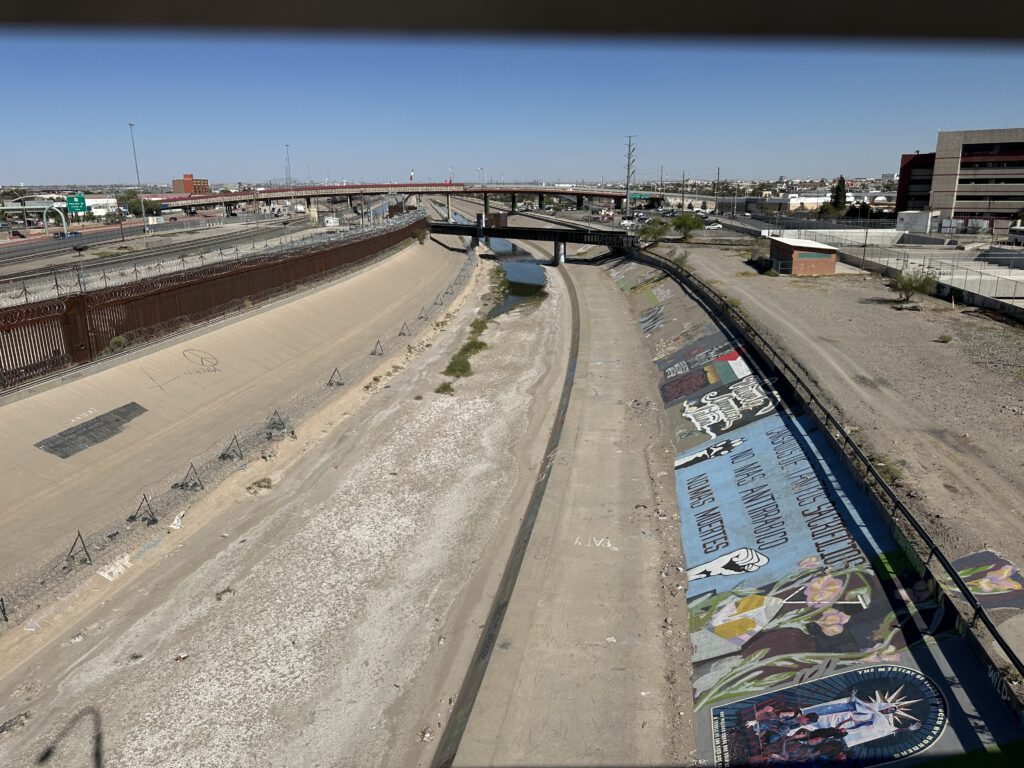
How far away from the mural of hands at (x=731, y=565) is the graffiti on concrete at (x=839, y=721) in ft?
13.2

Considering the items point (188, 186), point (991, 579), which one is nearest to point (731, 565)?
point (991, 579)

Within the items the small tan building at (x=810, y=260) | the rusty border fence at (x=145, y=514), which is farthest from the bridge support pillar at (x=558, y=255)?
the rusty border fence at (x=145, y=514)

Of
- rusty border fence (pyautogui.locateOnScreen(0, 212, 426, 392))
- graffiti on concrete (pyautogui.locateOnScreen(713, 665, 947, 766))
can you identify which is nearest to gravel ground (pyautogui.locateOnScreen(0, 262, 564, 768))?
graffiti on concrete (pyautogui.locateOnScreen(713, 665, 947, 766))

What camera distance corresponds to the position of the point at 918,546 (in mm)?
13359

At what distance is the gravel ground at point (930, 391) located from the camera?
14.7 metres

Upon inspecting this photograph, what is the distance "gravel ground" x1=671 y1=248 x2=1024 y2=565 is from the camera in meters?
14.7

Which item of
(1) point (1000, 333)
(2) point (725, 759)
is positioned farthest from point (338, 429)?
(1) point (1000, 333)

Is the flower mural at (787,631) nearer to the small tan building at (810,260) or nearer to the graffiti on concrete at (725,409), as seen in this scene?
the graffiti on concrete at (725,409)

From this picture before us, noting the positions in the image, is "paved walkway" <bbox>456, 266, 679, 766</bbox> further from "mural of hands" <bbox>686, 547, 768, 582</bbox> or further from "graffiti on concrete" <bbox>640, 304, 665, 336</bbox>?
"graffiti on concrete" <bbox>640, 304, 665, 336</bbox>

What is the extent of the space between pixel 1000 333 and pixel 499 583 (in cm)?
2467

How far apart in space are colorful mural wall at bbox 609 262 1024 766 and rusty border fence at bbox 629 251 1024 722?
279 mm

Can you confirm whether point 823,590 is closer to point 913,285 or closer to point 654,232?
point 913,285

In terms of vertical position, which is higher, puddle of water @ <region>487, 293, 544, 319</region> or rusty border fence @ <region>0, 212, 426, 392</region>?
rusty border fence @ <region>0, 212, 426, 392</region>

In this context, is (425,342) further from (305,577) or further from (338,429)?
(305,577)
